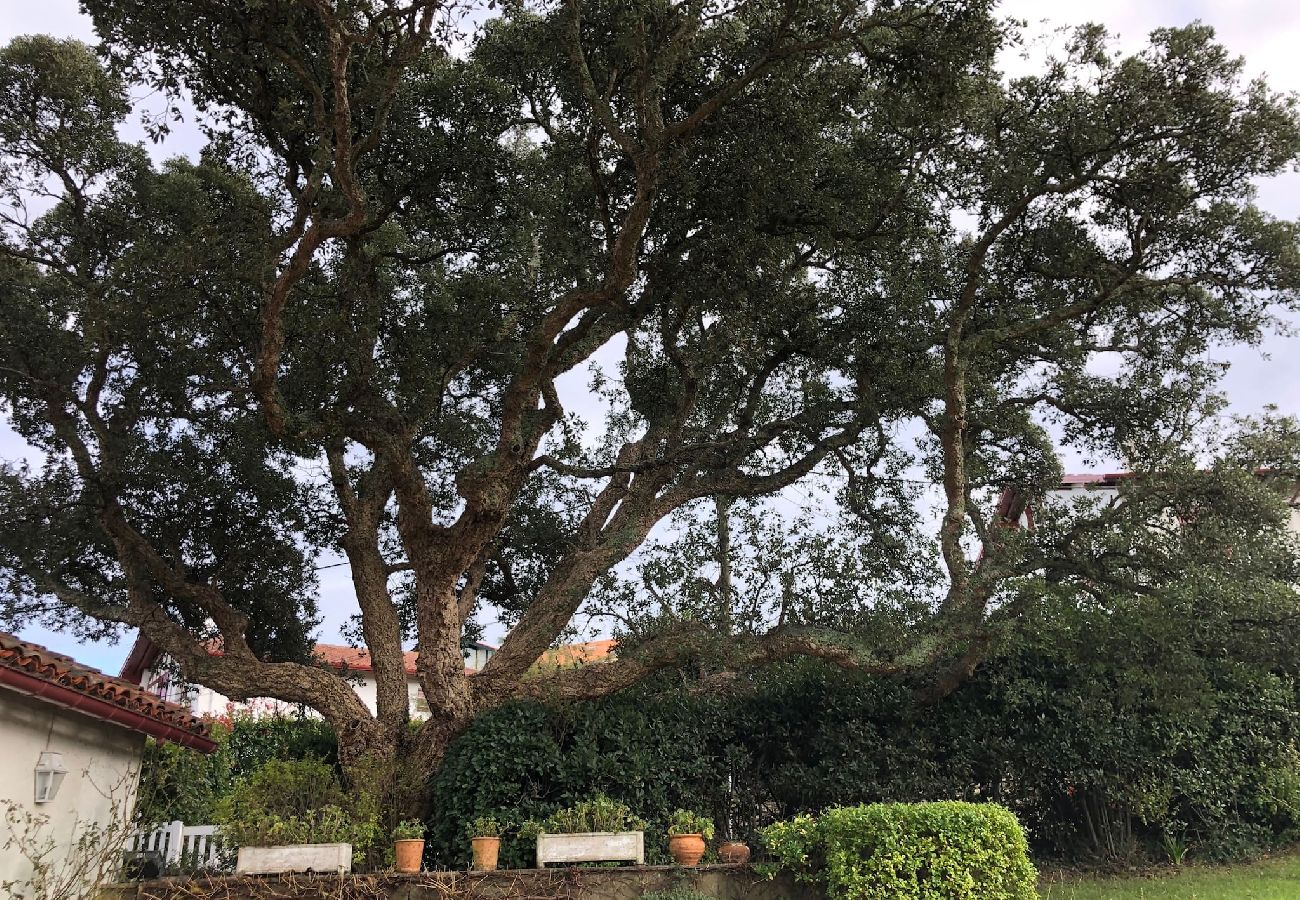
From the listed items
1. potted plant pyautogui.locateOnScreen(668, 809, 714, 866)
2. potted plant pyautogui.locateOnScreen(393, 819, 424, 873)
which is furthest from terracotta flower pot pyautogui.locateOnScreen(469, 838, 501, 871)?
potted plant pyautogui.locateOnScreen(668, 809, 714, 866)

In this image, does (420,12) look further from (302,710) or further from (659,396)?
(302,710)

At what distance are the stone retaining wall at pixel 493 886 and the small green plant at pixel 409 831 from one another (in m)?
0.67

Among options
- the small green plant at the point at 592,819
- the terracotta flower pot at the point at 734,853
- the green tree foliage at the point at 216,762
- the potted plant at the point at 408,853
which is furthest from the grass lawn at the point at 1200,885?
the green tree foliage at the point at 216,762

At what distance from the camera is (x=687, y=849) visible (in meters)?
9.24

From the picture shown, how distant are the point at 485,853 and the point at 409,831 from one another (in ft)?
2.83

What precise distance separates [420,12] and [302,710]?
32.1ft

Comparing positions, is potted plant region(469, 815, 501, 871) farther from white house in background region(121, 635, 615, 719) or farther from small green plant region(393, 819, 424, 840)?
white house in background region(121, 635, 615, 719)

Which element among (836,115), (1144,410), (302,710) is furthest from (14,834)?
(1144,410)

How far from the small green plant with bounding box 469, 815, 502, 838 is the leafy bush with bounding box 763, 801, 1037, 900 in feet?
11.6

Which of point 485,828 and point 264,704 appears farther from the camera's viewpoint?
point 264,704

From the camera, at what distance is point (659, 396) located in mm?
14398

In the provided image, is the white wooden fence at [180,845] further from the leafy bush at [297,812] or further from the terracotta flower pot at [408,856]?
the terracotta flower pot at [408,856]

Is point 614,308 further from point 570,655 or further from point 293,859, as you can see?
point 293,859

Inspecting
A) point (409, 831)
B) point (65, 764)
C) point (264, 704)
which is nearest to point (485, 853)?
point (409, 831)
